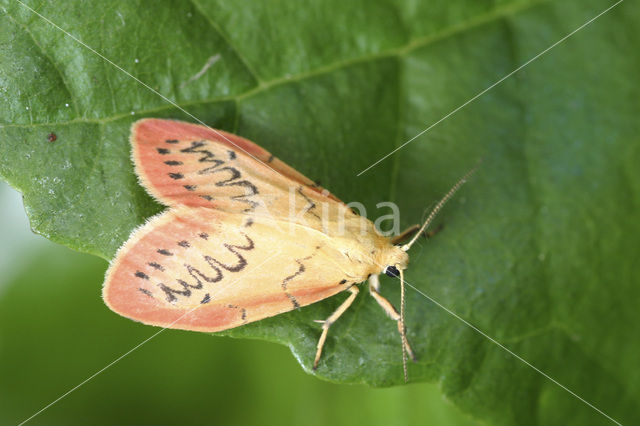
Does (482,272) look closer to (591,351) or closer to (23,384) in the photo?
(591,351)

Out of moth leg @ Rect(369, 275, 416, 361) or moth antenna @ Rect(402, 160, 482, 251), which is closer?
moth leg @ Rect(369, 275, 416, 361)

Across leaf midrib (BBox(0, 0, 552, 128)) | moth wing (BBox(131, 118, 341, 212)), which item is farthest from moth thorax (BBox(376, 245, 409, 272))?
leaf midrib (BBox(0, 0, 552, 128))

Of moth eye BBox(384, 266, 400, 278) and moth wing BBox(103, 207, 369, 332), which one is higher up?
moth wing BBox(103, 207, 369, 332)

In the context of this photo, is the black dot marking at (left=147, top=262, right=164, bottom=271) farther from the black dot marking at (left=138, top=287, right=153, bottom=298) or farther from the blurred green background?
the blurred green background

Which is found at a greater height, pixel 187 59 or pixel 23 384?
pixel 187 59

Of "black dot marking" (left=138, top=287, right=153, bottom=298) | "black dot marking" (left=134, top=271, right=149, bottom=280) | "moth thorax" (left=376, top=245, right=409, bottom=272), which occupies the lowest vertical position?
"moth thorax" (left=376, top=245, right=409, bottom=272)

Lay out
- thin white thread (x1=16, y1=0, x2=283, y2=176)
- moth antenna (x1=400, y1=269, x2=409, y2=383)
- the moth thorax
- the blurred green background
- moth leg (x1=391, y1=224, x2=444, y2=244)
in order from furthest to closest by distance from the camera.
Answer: the blurred green background → moth leg (x1=391, y1=224, x2=444, y2=244) → the moth thorax → moth antenna (x1=400, y1=269, x2=409, y2=383) → thin white thread (x1=16, y1=0, x2=283, y2=176)

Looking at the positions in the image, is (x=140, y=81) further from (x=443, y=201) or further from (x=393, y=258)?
(x=443, y=201)

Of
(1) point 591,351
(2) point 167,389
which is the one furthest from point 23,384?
(1) point 591,351

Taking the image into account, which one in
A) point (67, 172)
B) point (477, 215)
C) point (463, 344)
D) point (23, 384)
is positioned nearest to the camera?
point (67, 172)
